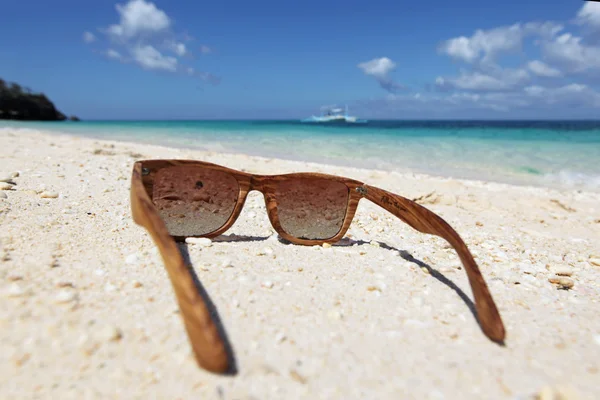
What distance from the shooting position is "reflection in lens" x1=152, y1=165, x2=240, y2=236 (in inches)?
80.3

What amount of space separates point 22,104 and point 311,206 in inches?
2149

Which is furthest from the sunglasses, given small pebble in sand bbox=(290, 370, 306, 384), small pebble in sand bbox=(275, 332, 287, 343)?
small pebble in sand bbox=(290, 370, 306, 384)

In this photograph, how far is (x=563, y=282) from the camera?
2029 millimetres

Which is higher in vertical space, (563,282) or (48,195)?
(48,195)

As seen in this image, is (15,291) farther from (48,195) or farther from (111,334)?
(48,195)

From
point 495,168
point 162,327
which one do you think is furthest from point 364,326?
point 495,168

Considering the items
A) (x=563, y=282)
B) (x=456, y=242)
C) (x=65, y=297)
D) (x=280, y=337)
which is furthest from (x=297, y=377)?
(x=563, y=282)

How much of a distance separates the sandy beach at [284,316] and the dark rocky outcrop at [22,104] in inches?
2032

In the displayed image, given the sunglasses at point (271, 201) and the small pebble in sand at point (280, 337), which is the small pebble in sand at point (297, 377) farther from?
the sunglasses at point (271, 201)

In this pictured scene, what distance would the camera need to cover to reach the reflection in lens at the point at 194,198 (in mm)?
2039

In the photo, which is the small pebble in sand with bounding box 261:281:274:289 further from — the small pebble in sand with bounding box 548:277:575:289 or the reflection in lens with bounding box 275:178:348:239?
the small pebble in sand with bounding box 548:277:575:289

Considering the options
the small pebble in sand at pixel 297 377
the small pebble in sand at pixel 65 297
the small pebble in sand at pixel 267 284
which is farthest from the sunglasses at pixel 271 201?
the small pebble in sand at pixel 297 377

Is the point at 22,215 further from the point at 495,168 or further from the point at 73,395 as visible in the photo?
the point at 495,168

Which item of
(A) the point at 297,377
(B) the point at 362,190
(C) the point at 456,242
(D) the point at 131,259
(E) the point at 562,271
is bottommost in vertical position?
(E) the point at 562,271
